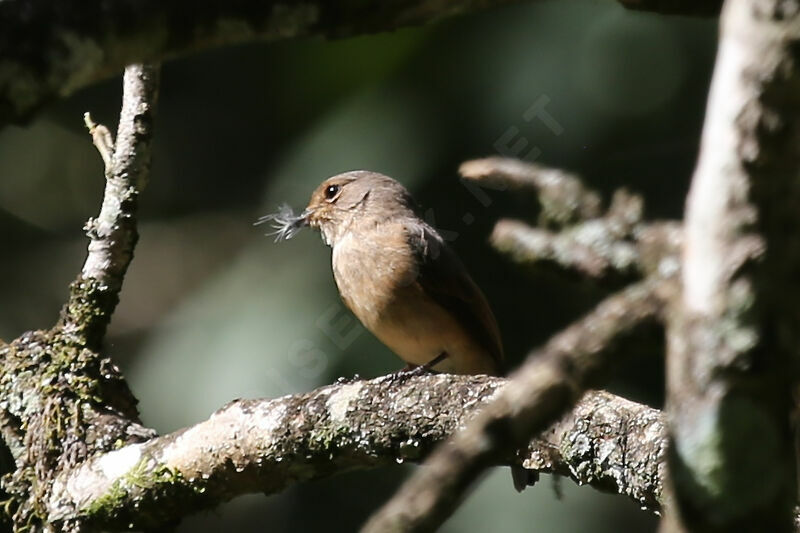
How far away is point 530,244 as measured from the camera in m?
1.75

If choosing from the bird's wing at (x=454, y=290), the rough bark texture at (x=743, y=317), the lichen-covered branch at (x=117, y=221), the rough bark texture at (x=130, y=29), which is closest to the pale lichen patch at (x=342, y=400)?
the lichen-covered branch at (x=117, y=221)

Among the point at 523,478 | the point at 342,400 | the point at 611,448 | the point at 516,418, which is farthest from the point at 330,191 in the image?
the point at 516,418

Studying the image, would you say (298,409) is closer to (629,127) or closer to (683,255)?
(683,255)

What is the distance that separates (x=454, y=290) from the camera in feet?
17.8

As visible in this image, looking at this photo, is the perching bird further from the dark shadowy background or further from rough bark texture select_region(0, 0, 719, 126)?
rough bark texture select_region(0, 0, 719, 126)

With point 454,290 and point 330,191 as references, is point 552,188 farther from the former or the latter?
point 330,191

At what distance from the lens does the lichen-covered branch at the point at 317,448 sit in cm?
303

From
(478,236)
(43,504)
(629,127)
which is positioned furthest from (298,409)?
(629,127)

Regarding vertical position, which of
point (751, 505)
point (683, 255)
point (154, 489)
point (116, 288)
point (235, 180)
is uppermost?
point (235, 180)

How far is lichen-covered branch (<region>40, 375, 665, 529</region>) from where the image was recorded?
3033 mm

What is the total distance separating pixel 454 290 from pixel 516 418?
3.91m

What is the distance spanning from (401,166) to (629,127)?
1.33 meters

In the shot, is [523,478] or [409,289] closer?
[523,478]

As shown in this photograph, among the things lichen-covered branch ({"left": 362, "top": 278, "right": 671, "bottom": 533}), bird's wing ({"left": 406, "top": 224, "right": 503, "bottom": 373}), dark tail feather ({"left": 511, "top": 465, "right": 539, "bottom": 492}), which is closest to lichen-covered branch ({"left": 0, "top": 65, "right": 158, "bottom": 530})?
dark tail feather ({"left": 511, "top": 465, "right": 539, "bottom": 492})
